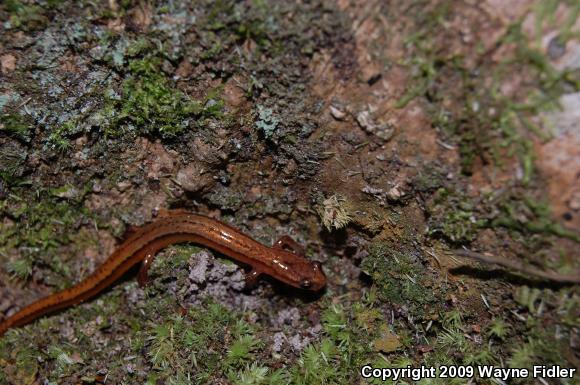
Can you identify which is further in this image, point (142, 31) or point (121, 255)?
point (121, 255)

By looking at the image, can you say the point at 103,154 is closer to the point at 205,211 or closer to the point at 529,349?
the point at 205,211

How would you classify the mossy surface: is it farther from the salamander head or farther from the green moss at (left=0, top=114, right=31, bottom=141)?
the salamander head

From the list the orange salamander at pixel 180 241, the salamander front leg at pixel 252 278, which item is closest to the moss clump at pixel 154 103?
the orange salamander at pixel 180 241

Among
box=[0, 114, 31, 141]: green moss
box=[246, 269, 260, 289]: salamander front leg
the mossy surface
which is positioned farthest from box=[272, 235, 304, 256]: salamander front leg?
box=[0, 114, 31, 141]: green moss

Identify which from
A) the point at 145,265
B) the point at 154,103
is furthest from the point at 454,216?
the point at 145,265

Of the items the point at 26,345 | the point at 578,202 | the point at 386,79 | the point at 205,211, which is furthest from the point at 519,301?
the point at 26,345

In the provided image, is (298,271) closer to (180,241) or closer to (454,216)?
(180,241)
